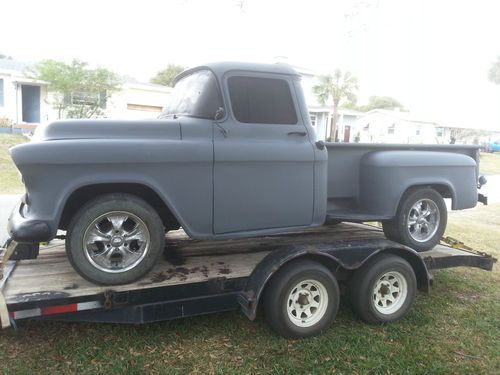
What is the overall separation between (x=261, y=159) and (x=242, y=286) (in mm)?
1120

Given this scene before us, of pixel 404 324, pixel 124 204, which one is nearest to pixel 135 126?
pixel 124 204

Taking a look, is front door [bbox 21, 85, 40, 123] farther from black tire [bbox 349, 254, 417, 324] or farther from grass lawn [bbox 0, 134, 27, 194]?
black tire [bbox 349, 254, 417, 324]

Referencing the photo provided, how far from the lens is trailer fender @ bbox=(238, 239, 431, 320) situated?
3.63m

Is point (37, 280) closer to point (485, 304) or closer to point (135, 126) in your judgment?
point (135, 126)

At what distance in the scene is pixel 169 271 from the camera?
3820 millimetres

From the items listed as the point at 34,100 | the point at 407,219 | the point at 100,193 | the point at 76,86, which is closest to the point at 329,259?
the point at 407,219

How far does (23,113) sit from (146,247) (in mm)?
24812

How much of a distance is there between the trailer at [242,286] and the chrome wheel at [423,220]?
33cm

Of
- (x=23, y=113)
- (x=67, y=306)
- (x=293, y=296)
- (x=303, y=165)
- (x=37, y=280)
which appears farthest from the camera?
(x=23, y=113)

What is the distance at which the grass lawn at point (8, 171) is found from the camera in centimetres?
1275

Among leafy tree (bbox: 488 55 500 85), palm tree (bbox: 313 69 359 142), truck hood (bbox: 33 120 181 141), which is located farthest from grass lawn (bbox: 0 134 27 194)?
leafy tree (bbox: 488 55 500 85)

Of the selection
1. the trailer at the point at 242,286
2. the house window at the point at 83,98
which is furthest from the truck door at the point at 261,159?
the house window at the point at 83,98

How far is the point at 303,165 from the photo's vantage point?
13.8ft

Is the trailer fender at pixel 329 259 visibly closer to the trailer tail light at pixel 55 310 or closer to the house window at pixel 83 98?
the trailer tail light at pixel 55 310
